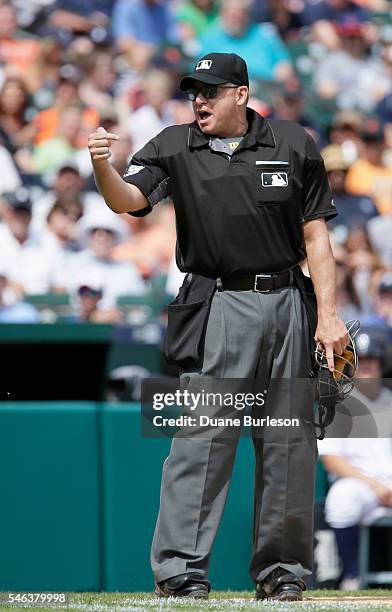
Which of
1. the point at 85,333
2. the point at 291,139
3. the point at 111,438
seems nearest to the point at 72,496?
the point at 111,438

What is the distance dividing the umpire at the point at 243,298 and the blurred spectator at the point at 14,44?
7.55 meters

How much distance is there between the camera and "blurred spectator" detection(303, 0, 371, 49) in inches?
516

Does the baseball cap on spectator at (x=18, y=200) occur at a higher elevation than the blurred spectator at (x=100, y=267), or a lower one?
higher

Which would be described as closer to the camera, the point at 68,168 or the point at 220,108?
the point at 220,108

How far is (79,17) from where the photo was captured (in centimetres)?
1199

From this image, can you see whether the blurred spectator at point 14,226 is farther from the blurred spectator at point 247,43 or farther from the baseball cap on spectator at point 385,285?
the blurred spectator at point 247,43

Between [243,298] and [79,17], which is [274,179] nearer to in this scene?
[243,298]

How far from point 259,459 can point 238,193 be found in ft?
3.10

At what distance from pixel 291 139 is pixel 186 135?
38cm

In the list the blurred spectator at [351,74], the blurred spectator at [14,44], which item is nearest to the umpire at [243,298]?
the blurred spectator at [14,44]

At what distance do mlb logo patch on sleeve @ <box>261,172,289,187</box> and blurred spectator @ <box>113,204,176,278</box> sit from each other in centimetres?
601

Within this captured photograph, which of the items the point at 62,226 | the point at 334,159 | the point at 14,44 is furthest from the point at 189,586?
the point at 14,44

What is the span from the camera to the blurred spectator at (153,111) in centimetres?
1129

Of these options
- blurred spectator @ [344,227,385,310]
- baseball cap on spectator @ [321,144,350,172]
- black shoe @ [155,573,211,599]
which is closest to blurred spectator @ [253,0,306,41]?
baseball cap on spectator @ [321,144,350,172]
